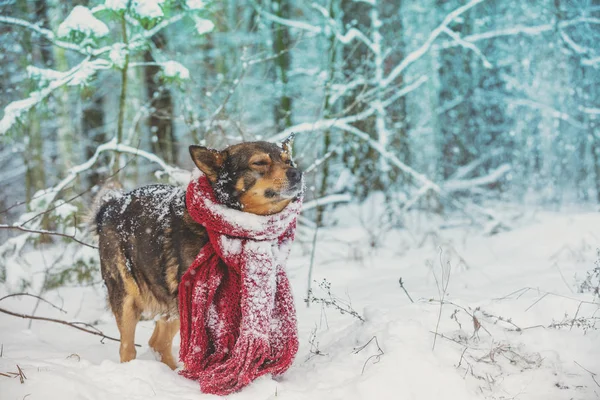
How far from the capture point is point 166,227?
3484mm

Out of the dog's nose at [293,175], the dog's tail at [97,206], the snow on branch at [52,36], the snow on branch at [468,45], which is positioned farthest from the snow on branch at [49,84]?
the snow on branch at [468,45]

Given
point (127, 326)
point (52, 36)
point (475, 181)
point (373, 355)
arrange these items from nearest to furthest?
1. point (373, 355)
2. point (127, 326)
3. point (52, 36)
4. point (475, 181)

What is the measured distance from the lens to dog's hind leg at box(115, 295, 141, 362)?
3.74 m

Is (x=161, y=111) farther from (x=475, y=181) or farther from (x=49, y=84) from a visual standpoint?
(x=475, y=181)

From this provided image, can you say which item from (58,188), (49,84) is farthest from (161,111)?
(58,188)

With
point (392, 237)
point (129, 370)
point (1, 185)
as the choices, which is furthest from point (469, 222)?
point (1, 185)

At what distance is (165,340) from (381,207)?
334 inches

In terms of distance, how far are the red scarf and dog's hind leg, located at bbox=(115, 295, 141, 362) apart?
0.70m

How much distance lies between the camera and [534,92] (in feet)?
44.3

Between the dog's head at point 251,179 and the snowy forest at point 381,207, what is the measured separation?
107 cm

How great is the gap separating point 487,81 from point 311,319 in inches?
468

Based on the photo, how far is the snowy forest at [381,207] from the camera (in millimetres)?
3027

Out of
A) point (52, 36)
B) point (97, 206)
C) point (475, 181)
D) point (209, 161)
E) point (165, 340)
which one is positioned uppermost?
point (52, 36)

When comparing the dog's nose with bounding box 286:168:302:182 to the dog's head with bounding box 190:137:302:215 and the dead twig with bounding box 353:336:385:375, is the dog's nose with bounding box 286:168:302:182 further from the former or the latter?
the dead twig with bounding box 353:336:385:375
